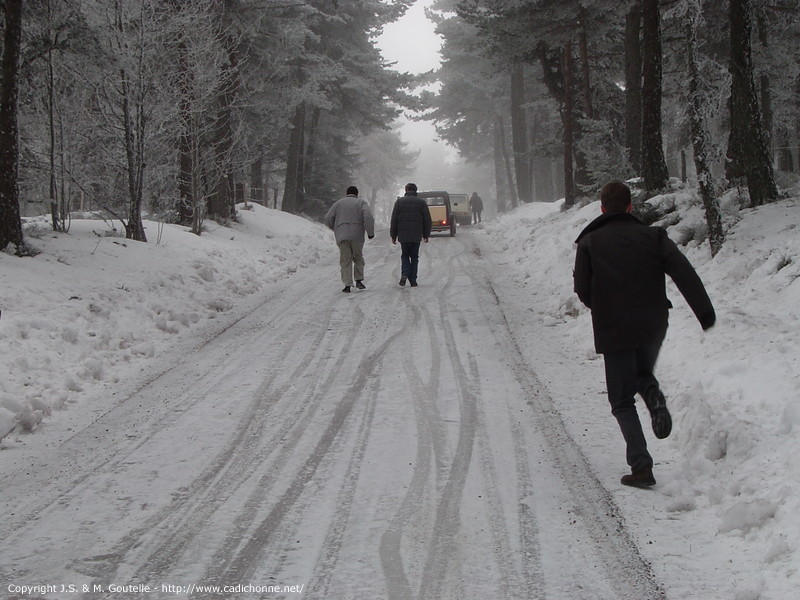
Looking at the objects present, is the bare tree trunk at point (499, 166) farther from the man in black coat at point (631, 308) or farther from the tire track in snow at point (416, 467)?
the man in black coat at point (631, 308)

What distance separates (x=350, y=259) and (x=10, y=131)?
589 centimetres

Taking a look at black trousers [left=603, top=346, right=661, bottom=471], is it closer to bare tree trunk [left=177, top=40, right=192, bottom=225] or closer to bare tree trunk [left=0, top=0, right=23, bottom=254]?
bare tree trunk [left=0, top=0, right=23, bottom=254]

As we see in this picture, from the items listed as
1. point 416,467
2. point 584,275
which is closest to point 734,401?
point 584,275

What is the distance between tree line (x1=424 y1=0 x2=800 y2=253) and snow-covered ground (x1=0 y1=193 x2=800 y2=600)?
4.24 ft

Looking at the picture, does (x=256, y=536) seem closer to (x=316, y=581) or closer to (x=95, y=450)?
(x=316, y=581)

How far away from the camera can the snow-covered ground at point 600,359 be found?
4.02 metres

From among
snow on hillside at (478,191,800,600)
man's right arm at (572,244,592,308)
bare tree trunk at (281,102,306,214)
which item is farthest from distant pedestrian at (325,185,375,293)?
bare tree trunk at (281,102,306,214)

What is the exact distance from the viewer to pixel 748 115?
11.1 metres

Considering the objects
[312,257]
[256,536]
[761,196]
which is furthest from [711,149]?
[312,257]

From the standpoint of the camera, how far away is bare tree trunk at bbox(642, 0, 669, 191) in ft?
40.5

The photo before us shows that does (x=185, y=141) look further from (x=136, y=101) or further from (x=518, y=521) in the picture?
(x=518, y=521)

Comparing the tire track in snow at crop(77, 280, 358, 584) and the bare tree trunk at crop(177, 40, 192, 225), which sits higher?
the bare tree trunk at crop(177, 40, 192, 225)

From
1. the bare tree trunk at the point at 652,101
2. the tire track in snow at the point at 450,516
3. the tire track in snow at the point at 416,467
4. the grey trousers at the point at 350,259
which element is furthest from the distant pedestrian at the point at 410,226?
the tire track in snow at the point at 450,516

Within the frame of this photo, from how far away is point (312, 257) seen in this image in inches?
772
